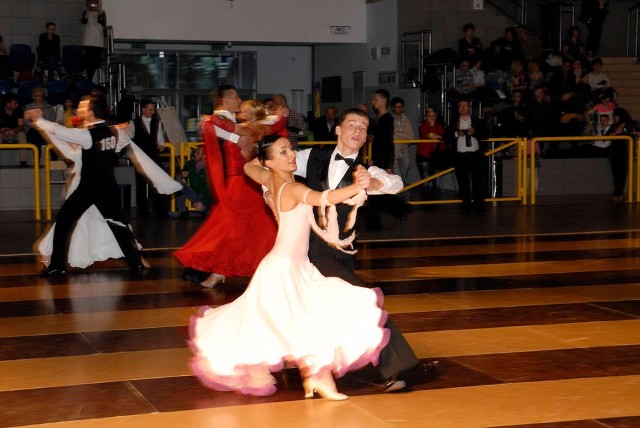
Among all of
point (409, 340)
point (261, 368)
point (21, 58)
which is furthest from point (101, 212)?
point (21, 58)

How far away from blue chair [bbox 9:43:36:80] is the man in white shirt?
17.2 metres

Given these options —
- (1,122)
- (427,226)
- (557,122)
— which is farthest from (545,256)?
(1,122)

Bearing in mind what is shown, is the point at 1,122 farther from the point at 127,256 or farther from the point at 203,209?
the point at 127,256

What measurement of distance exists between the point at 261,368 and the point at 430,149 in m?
14.5

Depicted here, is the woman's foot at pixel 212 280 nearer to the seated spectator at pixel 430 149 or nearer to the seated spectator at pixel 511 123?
the seated spectator at pixel 430 149

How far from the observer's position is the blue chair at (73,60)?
23344 mm

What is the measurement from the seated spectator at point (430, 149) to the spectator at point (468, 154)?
1273mm

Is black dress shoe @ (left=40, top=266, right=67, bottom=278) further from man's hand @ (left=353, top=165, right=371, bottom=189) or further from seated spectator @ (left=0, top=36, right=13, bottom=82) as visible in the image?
seated spectator @ (left=0, top=36, right=13, bottom=82)

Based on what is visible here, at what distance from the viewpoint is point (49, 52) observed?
22938 millimetres

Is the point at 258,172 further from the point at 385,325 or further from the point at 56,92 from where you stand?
the point at 56,92

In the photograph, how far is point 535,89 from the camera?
22.1m

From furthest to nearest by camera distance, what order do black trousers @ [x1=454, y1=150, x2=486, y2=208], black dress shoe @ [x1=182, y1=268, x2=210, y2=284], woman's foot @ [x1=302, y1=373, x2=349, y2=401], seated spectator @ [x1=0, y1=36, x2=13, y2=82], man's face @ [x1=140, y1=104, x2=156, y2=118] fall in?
seated spectator @ [x1=0, y1=36, x2=13, y2=82]
man's face @ [x1=140, y1=104, x2=156, y2=118]
black trousers @ [x1=454, y1=150, x2=486, y2=208]
black dress shoe @ [x1=182, y1=268, x2=210, y2=284]
woman's foot @ [x1=302, y1=373, x2=349, y2=401]

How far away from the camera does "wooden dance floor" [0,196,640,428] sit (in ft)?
19.6

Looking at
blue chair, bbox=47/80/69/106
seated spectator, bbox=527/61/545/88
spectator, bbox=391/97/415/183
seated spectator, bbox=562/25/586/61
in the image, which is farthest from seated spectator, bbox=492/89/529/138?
blue chair, bbox=47/80/69/106
